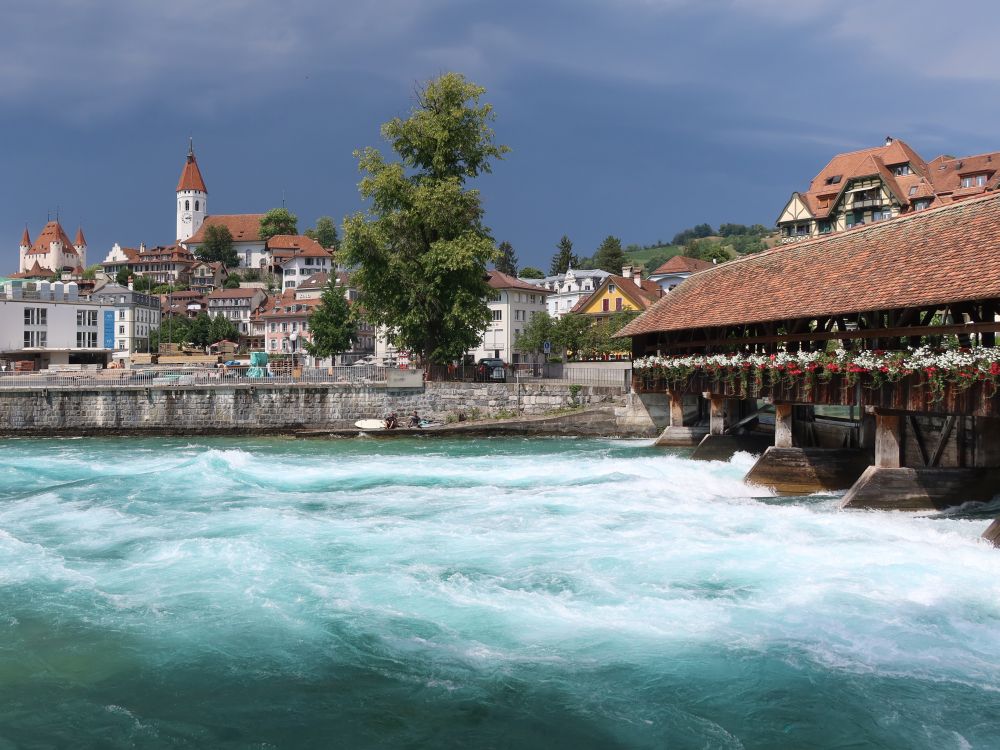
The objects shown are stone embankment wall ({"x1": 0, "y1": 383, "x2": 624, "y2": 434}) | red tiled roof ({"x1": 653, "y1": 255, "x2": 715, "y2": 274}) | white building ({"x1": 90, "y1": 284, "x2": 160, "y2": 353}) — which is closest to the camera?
stone embankment wall ({"x1": 0, "y1": 383, "x2": 624, "y2": 434})

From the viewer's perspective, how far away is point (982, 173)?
6575 centimetres

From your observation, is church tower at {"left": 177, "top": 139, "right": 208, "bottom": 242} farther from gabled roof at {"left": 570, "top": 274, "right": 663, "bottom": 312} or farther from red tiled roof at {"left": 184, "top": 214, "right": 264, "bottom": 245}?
gabled roof at {"left": 570, "top": 274, "right": 663, "bottom": 312}

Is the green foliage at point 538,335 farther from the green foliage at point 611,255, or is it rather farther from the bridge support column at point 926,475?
the green foliage at point 611,255

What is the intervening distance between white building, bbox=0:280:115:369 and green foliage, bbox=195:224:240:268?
8597 cm

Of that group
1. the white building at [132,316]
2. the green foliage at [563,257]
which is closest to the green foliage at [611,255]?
the green foliage at [563,257]

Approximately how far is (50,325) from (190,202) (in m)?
111

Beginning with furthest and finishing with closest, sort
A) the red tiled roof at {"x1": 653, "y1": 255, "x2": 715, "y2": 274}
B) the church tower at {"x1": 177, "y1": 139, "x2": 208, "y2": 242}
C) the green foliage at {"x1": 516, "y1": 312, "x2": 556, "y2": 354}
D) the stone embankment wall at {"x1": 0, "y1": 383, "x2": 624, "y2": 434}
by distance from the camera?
the church tower at {"x1": 177, "y1": 139, "x2": 208, "y2": 242}
the red tiled roof at {"x1": 653, "y1": 255, "x2": 715, "y2": 274}
the green foliage at {"x1": 516, "y1": 312, "x2": 556, "y2": 354}
the stone embankment wall at {"x1": 0, "y1": 383, "x2": 624, "y2": 434}

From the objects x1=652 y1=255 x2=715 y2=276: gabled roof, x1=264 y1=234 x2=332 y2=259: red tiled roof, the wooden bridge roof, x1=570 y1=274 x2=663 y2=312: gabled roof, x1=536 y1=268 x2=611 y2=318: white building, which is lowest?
the wooden bridge roof

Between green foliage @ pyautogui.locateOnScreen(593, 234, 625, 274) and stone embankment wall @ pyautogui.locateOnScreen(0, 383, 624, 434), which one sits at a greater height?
green foliage @ pyautogui.locateOnScreen(593, 234, 625, 274)

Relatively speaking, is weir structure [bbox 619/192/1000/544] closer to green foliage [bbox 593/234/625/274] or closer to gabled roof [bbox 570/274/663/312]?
gabled roof [bbox 570/274/663/312]

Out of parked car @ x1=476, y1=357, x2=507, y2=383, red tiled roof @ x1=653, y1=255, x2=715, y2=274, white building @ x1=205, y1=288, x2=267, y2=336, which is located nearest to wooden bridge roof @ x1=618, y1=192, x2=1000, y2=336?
parked car @ x1=476, y1=357, x2=507, y2=383

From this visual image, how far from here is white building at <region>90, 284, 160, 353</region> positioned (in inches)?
3644

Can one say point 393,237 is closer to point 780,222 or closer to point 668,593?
point 668,593

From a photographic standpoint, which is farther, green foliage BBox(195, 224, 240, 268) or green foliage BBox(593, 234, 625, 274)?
green foliage BBox(195, 224, 240, 268)
